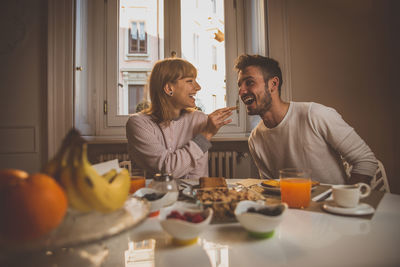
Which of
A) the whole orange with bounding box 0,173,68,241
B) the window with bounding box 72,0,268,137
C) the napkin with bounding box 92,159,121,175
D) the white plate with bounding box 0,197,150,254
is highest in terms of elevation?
the window with bounding box 72,0,268,137

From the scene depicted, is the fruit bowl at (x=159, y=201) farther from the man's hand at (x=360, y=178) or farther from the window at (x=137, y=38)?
the window at (x=137, y=38)

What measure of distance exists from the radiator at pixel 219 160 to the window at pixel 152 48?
0.24 metres

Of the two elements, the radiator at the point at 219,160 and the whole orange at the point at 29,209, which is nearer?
the whole orange at the point at 29,209

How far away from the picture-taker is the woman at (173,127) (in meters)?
1.48

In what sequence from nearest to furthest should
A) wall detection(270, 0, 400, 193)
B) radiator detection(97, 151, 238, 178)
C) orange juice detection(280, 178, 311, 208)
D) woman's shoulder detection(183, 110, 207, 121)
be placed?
orange juice detection(280, 178, 311, 208) → woman's shoulder detection(183, 110, 207, 121) → wall detection(270, 0, 400, 193) → radiator detection(97, 151, 238, 178)

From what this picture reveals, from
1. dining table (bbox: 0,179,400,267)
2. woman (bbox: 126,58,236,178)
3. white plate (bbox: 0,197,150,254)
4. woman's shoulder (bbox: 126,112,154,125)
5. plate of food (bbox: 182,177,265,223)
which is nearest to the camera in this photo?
white plate (bbox: 0,197,150,254)

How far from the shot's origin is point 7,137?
7.75 feet

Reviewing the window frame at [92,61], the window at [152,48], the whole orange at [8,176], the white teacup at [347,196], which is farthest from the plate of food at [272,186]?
the window at [152,48]

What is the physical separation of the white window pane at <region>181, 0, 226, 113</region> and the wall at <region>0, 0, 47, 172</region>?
143 cm

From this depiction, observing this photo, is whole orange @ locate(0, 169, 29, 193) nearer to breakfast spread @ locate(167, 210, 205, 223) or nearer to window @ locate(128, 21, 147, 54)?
breakfast spread @ locate(167, 210, 205, 223)

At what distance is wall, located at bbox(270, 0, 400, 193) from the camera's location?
2098mm

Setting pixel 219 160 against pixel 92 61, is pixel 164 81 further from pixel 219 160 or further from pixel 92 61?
pixel 92 61

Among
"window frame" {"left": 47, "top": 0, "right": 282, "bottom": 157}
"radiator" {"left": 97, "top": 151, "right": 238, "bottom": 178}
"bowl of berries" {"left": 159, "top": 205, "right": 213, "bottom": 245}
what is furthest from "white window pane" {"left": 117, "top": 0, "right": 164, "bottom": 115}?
"bowl of berries" {"left": 159, "top": 205, "right": 213, "bottom": 245}

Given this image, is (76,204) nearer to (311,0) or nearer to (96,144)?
(96,144)
